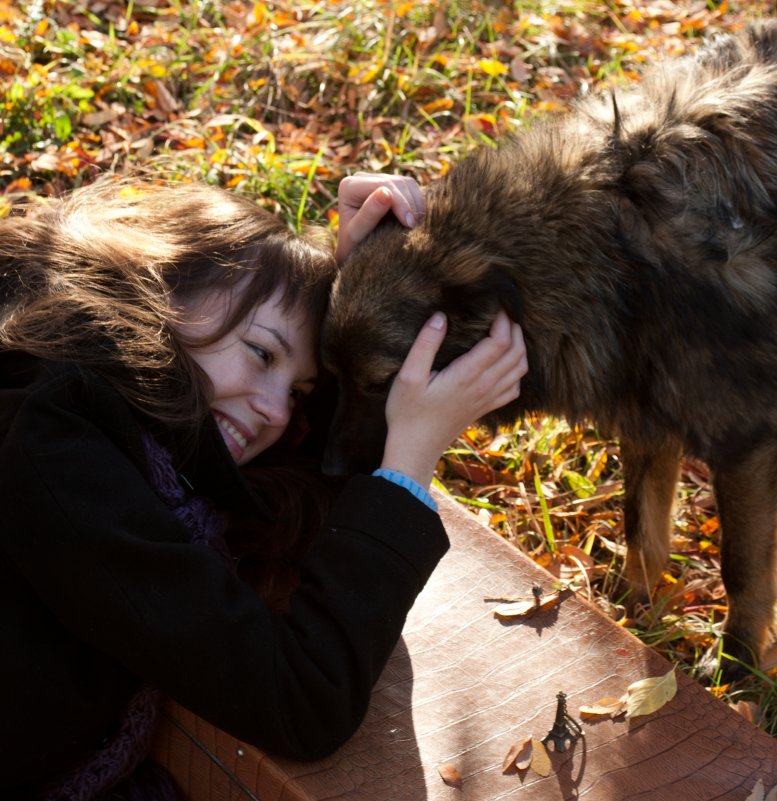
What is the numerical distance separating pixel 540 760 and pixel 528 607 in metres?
0.49

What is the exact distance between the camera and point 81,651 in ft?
6.70

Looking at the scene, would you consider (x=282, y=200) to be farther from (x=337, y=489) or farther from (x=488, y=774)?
(x=488, y=774)

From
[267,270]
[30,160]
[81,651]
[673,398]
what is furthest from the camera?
[30,160]

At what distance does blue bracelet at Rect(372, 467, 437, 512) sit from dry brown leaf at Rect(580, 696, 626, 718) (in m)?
0.66

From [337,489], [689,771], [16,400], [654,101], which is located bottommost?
[689,771]

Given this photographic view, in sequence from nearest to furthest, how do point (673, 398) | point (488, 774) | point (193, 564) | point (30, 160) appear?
point (193, 564) → point (488, 774) → point (673, 398) → point (30, 160)

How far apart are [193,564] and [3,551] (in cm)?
40

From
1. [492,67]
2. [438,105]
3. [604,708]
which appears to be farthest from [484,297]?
[492,67]

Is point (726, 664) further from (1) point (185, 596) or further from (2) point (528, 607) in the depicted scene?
(1) point (185, 596)

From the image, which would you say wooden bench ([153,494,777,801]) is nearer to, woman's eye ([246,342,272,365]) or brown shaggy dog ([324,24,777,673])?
brown shaggy dog ([324,24,777,673])

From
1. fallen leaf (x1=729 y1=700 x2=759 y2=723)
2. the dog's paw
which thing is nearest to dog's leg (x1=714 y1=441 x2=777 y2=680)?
the dog's paw

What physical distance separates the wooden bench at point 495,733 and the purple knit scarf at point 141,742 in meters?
0.09

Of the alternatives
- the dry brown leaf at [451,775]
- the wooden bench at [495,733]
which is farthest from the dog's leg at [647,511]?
the dry brown leaf at [451,775]

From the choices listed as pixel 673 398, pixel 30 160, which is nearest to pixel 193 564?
pixel 673 398
